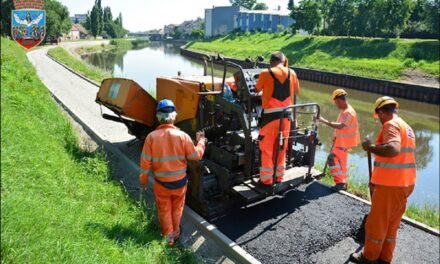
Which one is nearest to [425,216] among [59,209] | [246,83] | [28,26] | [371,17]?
[246,83]

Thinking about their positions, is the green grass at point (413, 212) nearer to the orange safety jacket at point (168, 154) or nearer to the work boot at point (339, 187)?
the work boot at point (339, 187)

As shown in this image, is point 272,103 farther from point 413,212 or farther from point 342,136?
point 413,212

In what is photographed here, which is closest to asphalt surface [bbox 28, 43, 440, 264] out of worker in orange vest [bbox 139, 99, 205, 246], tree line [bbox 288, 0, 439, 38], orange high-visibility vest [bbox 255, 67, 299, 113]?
worker in orange vest [bbox 139, 99, 205, 246]

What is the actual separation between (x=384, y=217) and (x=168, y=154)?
8.26 ft

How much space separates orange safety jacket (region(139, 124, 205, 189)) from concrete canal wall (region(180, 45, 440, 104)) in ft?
52.9

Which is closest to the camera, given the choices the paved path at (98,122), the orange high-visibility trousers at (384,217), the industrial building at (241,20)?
the orange high-visibility trousers at (384,217)

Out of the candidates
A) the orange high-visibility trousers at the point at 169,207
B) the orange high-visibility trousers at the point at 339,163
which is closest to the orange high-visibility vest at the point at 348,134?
the orange high-visibility trousers at the point at 339,163

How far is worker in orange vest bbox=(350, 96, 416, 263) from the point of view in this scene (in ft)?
13.3

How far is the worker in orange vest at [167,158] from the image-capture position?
429 cm

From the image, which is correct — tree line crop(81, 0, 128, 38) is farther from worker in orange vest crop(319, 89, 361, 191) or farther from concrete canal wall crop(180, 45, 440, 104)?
concrete canal wall crop(180, 45, 440, 104)

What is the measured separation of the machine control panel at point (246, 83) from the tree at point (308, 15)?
42843 millimetres

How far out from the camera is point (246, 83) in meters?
5.46

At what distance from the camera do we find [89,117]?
1076cm

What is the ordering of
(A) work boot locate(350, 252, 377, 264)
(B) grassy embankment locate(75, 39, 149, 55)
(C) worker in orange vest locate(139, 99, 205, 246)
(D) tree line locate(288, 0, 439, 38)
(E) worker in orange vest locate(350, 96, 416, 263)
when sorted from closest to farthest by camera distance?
(E) worker in orange vest locate(350, 96, 416, 263) → (C) worker in orange vest locate(139, 99, 205, 246) → (A) work boot locate(350, 252, 377, 264) → (D) tree line locate(288, 0, 439, 38) → (B) grassy embankment locate(75, 39, 149, 55)
